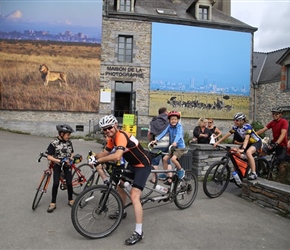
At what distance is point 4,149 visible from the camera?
11.4 meters

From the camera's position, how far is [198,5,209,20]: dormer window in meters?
22.4

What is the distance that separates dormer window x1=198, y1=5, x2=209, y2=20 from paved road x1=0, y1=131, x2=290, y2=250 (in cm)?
1919

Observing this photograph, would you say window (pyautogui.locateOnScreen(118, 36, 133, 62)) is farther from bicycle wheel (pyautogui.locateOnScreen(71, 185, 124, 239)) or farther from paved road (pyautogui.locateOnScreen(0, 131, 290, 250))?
bicycle wheel (pyautogui.locateOnScreen(71, 185, 124, 239))

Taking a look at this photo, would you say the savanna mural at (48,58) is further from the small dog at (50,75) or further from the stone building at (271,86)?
the stone building at (271,86)

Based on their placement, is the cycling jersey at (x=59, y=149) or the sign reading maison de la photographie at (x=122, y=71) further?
the sign reading maison de la photographie at (x=122, y=71)

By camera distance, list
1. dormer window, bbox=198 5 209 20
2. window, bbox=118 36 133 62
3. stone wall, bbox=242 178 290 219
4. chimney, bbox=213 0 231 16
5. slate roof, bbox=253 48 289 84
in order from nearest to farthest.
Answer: stone wall, bbox=242 178 290 219
window, bbox=118 36 133 62
dormer window, bbox=198 5 209 20
slate roof, bbox=253 48 289 84
chimney, bbox=213 0 231 16

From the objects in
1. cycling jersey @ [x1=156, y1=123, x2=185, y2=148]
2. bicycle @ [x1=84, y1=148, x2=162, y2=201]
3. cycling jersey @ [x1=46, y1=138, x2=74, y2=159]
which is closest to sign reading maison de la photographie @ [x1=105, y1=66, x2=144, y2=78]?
cycling jersey @ [x1=156, y1=123, x2=185, y2=148]

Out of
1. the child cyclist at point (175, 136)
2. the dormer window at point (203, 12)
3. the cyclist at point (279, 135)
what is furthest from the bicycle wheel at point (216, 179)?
the dormer window at point (203, 12)

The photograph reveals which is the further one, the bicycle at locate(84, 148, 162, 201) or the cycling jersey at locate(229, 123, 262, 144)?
the cycling jersey at locate(229, 123, 262, 144)

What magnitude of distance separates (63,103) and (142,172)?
16913mm

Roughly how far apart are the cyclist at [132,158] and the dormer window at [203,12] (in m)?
20.7

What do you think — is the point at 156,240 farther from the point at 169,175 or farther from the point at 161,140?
the point at 161,140

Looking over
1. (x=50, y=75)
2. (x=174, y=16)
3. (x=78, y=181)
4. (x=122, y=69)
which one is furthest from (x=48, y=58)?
(x=78, y=181)

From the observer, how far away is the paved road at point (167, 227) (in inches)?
145
